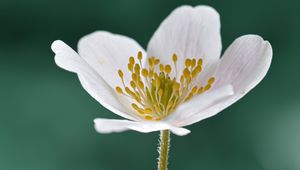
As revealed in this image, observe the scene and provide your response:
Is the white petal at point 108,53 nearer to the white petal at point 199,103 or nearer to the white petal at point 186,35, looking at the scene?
the white petal at point 186,35

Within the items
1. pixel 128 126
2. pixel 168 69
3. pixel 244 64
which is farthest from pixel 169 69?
pixel 128 126

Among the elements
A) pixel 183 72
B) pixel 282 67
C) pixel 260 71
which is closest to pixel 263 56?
pixel 260 71

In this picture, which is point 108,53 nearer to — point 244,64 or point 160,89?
point 160,89

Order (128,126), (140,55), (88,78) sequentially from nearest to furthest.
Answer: (128,126), (88,78), (140,55)

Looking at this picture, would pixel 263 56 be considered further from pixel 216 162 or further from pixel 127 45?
pixel 216 162

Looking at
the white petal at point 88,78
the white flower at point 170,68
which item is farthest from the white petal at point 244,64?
the white petal at point 88,78

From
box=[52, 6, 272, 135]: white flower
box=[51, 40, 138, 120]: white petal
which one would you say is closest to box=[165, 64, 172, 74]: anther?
box=[52, 6, 272, 135]: white flower
